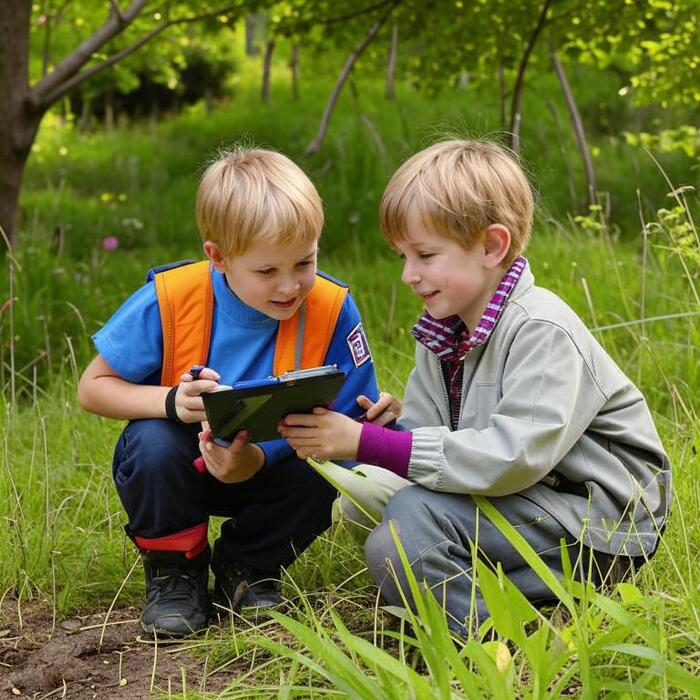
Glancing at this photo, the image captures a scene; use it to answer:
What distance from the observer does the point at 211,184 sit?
2342 millimetres

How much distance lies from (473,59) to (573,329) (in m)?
4.27

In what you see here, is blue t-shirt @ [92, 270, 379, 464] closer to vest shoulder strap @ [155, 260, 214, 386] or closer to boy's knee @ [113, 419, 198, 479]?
vest shoulder strap @ [155, 260, 214, 386]

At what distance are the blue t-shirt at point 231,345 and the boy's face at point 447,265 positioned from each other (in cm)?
30

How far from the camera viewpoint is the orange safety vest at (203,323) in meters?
2.39

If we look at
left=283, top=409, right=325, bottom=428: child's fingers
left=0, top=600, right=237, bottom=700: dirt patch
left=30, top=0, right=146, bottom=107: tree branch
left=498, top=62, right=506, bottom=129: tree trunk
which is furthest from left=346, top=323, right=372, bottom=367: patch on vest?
left=498, top=62, right=506, bottom=129: tree trunk

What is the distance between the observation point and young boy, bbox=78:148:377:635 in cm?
227

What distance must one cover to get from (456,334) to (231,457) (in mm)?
550

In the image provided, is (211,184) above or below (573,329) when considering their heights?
above

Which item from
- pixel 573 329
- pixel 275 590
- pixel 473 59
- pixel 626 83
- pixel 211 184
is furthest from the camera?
pixel 626 83

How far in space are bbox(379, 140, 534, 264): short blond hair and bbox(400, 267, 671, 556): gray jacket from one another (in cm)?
14

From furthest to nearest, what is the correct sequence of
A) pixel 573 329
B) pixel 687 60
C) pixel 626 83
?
pixel 626 83 → pixel 687 60 → pixel 573 329

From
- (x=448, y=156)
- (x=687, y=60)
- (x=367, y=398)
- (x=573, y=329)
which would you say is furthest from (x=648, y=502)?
(x=687, y=60)

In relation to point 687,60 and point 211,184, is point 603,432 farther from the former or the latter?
point 687,60

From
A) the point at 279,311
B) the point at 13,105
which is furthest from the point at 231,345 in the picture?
the point at 13,105
